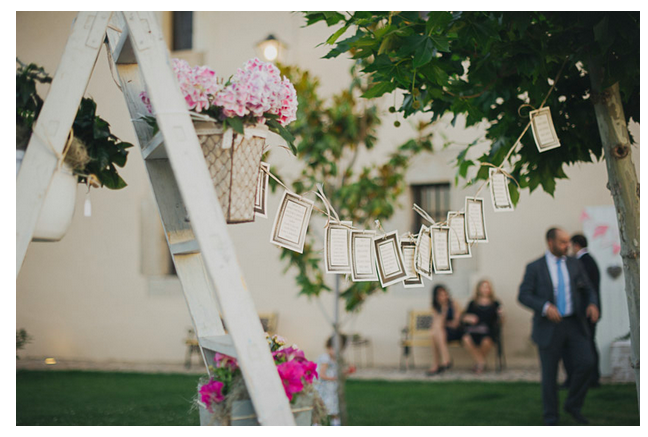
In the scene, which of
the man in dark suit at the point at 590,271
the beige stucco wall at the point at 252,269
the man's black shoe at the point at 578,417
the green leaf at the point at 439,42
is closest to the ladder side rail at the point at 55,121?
the green leaf at the point at 439,42

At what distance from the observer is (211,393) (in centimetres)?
157

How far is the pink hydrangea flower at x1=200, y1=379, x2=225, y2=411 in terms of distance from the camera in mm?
1557

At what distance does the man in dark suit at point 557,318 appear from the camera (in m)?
4.42

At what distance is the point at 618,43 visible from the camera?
2.15 meters

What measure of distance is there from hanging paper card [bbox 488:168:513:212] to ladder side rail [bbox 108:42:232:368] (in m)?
1.12

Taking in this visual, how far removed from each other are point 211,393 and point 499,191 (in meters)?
1.31

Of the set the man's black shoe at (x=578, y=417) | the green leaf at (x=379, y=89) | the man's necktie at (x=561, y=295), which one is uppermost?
the green leaf at (x=379, y=89)

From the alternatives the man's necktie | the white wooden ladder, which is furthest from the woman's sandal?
the white wooden ladder

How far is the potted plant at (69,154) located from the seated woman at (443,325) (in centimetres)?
602

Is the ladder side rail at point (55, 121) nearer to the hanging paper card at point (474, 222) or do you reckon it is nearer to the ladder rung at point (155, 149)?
the ladder rung at point (155, 149)

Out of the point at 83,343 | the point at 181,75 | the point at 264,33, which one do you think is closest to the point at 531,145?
the point at 181,75

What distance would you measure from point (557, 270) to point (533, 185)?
218 cm

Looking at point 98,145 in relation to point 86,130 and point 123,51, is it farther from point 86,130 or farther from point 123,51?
point 123,51
